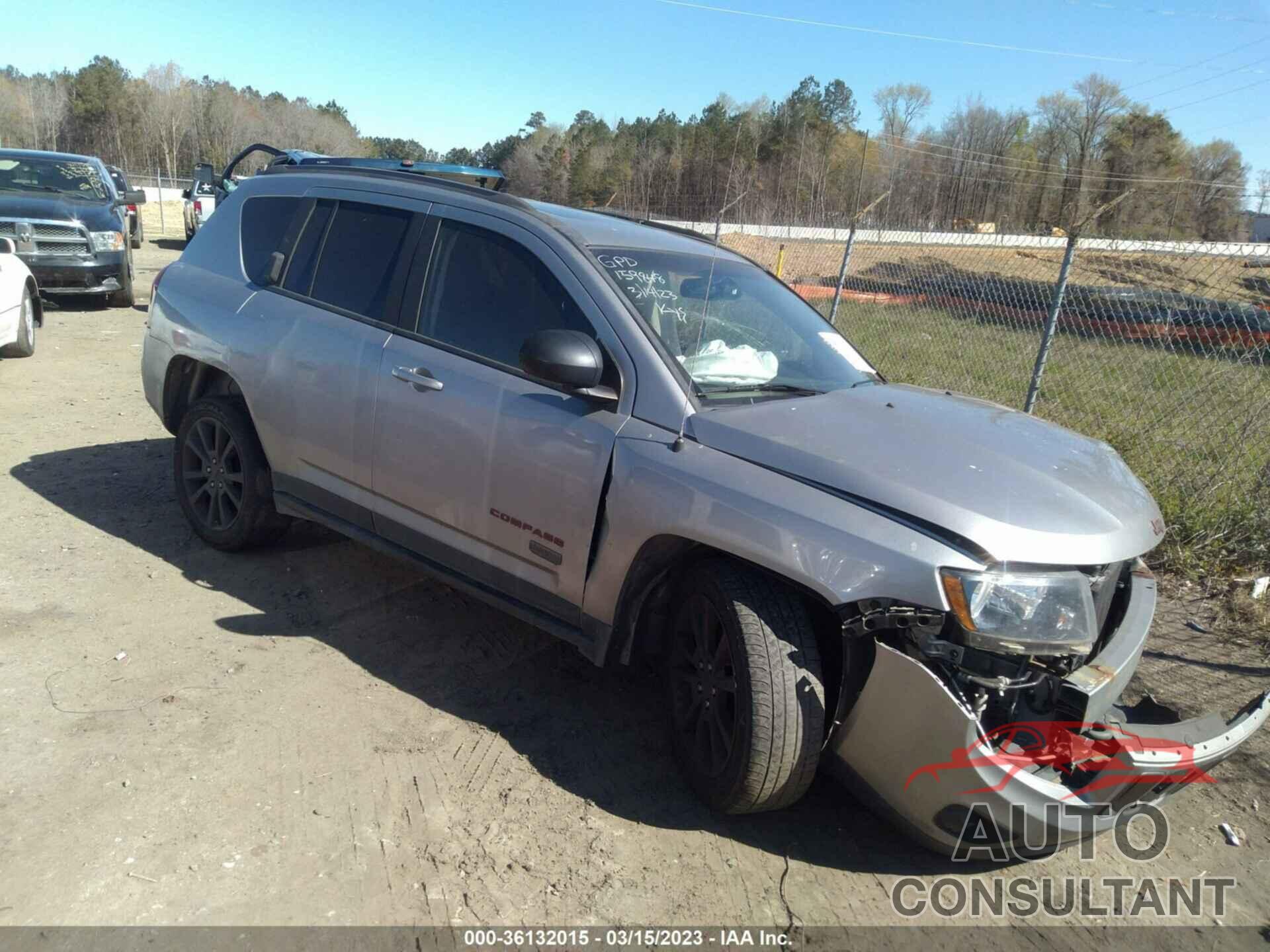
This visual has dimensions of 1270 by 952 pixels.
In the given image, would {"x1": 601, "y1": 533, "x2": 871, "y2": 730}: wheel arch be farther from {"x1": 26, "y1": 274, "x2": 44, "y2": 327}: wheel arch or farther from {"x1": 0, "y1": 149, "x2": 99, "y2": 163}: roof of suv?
{"x1": 0, "y1": 149, "x2": 99, "y2": 163}: roof of suv

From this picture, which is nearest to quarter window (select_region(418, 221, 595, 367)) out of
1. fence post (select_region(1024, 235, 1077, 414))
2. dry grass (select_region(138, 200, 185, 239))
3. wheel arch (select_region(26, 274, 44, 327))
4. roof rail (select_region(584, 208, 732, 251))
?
roof rail (select_region(584, 208, 732, 251))

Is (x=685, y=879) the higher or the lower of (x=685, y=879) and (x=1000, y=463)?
the lower

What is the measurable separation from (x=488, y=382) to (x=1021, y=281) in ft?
47.4

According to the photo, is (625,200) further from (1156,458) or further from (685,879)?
(685,879)

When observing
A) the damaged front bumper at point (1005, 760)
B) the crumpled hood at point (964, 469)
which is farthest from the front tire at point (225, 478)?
the damaged front bumper at point (1005, 760)

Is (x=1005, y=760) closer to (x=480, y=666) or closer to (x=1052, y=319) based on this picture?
(x=480, y=666)

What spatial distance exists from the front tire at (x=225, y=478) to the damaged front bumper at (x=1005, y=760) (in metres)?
3.11

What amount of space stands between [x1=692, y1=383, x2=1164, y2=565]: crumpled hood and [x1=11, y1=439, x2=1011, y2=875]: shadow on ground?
3.85 feet

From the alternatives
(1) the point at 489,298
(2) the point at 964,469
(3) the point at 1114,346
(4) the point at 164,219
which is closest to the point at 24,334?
(1) the point at 489,298

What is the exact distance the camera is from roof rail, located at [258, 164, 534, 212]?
3852mm

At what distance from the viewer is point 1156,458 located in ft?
21.1

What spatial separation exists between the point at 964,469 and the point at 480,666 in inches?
86.1

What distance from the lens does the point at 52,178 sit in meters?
12.3

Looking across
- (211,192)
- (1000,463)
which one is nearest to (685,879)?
(1000,463)
